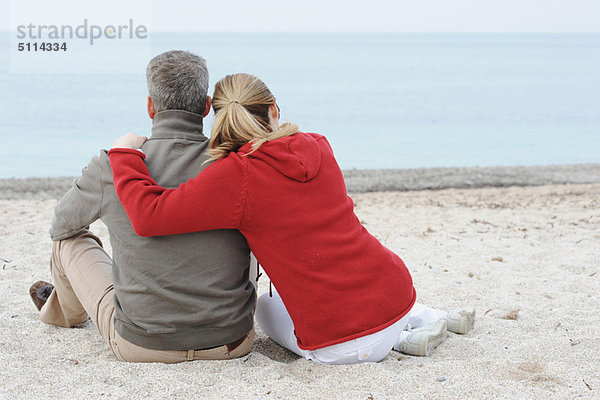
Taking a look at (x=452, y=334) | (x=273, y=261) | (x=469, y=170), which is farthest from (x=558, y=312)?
(x=469, y=170)

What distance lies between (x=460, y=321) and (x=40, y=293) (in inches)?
88.0

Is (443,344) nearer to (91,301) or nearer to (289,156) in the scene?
(289,156)

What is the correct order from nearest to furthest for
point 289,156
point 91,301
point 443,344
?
point 289,156, point 91,301, point 443,344

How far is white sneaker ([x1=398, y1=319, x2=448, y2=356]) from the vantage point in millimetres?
2973

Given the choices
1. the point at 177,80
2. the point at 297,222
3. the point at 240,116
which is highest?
the point at 177,80

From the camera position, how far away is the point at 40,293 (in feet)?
11.3

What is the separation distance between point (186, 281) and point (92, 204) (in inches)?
20.6

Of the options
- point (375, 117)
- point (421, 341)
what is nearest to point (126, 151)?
point (421, 341)

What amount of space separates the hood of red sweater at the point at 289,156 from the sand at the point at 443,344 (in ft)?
2.74

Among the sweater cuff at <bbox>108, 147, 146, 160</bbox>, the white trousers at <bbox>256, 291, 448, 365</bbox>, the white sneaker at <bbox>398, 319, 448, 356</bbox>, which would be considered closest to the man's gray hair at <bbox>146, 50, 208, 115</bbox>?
the sweater cuff at <bbox>108, 147, 146, 160</bbox>

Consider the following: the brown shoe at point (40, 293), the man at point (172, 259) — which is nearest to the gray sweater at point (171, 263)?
the man at point (172, 259)

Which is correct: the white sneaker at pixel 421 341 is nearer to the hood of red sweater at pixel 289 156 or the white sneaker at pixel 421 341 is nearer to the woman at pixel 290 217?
the woman at pixel 290 217

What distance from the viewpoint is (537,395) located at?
2.44 metres

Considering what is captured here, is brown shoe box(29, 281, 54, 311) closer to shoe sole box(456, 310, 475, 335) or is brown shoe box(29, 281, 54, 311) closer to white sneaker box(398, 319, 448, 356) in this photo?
white sneaker box(398, 319, 448, 356)
